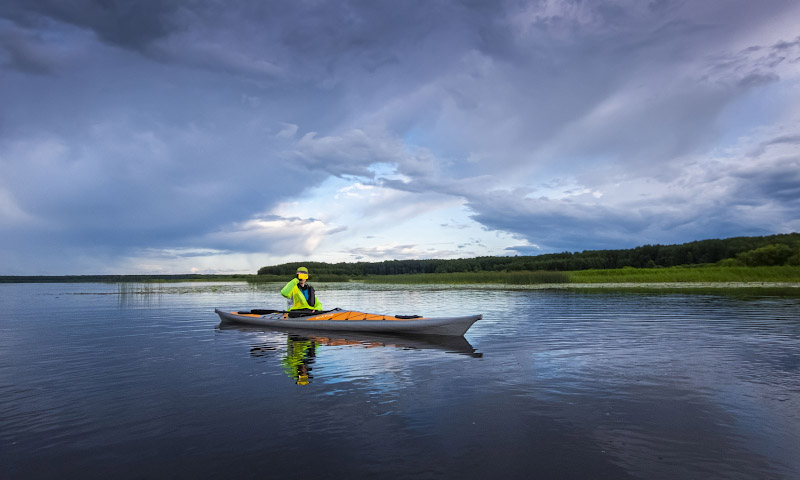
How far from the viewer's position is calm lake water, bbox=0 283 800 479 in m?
5.01

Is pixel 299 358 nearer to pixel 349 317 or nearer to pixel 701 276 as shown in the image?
pixel 349 317

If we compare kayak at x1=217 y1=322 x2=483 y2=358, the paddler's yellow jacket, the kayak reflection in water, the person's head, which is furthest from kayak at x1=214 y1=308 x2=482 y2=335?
the person's head

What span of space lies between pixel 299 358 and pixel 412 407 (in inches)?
192

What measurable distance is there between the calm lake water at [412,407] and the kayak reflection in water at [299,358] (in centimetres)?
9

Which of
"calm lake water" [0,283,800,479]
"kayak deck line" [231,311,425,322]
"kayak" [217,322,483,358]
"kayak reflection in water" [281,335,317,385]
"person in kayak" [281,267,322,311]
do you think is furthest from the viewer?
"person in kayak" [281,267,322,311]

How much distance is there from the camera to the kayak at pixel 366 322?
13.4 meters

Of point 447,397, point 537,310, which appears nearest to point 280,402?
point 447,397

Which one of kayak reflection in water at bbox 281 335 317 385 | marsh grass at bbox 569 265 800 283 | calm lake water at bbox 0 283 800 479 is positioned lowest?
calm lake water at bbox 0 283 800 479

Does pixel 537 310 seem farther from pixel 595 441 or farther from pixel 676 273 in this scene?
pixel 676 273

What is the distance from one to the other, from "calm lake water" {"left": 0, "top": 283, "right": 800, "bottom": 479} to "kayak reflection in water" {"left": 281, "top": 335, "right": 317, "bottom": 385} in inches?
3.5

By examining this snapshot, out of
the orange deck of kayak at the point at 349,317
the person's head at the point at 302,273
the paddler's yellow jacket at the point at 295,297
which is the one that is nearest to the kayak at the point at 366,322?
the orange deck of kayak at the point at 349,317

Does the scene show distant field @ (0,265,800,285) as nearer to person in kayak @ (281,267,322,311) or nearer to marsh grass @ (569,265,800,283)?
marsh grass @ (569,265,800,283)

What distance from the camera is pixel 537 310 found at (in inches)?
828

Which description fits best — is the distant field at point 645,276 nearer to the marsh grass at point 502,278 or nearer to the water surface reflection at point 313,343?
the marsh grass at point 502,278
